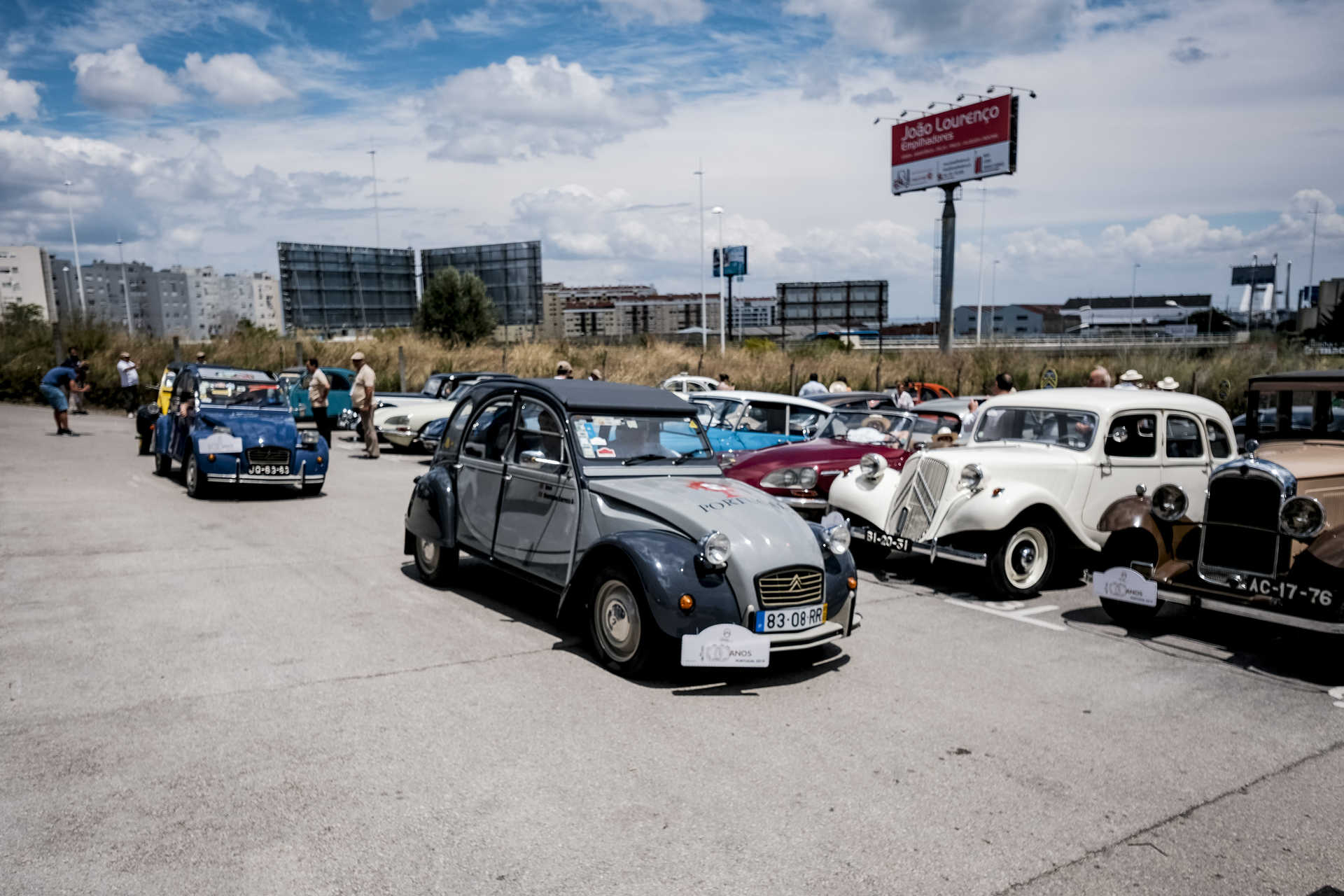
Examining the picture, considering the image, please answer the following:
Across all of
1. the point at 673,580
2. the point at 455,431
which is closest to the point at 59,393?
the point at 455,431

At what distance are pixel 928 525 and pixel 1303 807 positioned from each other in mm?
4298

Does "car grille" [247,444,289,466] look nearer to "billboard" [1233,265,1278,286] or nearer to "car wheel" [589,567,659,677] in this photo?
"car wheel" [589,567,659,677]

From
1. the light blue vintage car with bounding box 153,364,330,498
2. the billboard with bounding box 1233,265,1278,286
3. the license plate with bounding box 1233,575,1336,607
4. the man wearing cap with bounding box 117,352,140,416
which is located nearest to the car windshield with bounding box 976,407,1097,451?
the license plate with bounding box 1233,575,1336,607

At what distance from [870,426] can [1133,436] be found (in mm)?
3922

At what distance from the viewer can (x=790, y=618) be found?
227 inches

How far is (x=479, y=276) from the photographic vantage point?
5188 cm

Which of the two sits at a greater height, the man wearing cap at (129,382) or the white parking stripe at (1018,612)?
the man wearing cap at (129,382)

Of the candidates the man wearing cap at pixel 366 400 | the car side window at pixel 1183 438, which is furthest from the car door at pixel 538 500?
the man wearing cap at pixel 366 400

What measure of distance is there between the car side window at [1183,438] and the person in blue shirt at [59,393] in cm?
2100

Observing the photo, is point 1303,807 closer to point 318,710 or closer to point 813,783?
point 813,783

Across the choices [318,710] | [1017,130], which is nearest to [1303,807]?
[318,710]

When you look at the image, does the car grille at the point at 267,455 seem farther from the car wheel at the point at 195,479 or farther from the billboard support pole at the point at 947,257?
the billboard support pole at the point at 947,257

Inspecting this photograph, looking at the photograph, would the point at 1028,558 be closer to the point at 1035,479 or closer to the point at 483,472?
the point at 1035,479

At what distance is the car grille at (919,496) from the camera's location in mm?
8461
